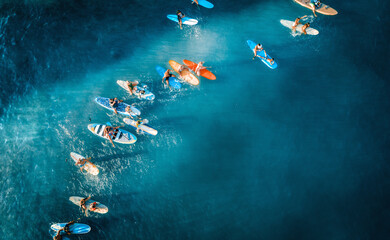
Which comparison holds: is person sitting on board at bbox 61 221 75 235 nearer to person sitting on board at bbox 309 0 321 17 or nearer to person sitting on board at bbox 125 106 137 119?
person sitting on board at bbox 125 106 137 119

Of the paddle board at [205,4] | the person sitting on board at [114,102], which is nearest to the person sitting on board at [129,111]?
the person sitting on board at [114,102]

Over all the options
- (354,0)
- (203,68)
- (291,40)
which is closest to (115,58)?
(203,68)

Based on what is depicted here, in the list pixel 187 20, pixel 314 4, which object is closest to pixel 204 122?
pixel 187 20

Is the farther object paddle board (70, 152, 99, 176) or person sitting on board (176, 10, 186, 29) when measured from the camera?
person sitting on board (176, 10, 186, 29)

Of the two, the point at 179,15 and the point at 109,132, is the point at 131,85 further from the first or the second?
the point at 179,15

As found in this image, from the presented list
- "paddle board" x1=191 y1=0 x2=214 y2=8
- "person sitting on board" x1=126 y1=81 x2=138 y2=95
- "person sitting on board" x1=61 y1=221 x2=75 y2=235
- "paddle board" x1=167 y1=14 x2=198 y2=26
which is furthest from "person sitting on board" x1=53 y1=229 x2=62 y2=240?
"paddle board" x1=191 y1=0 x2=214 y2=8

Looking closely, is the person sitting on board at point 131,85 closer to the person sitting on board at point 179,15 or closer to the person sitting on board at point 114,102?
the person sitting on board at point 114,102

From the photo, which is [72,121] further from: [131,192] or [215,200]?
[215,200]
